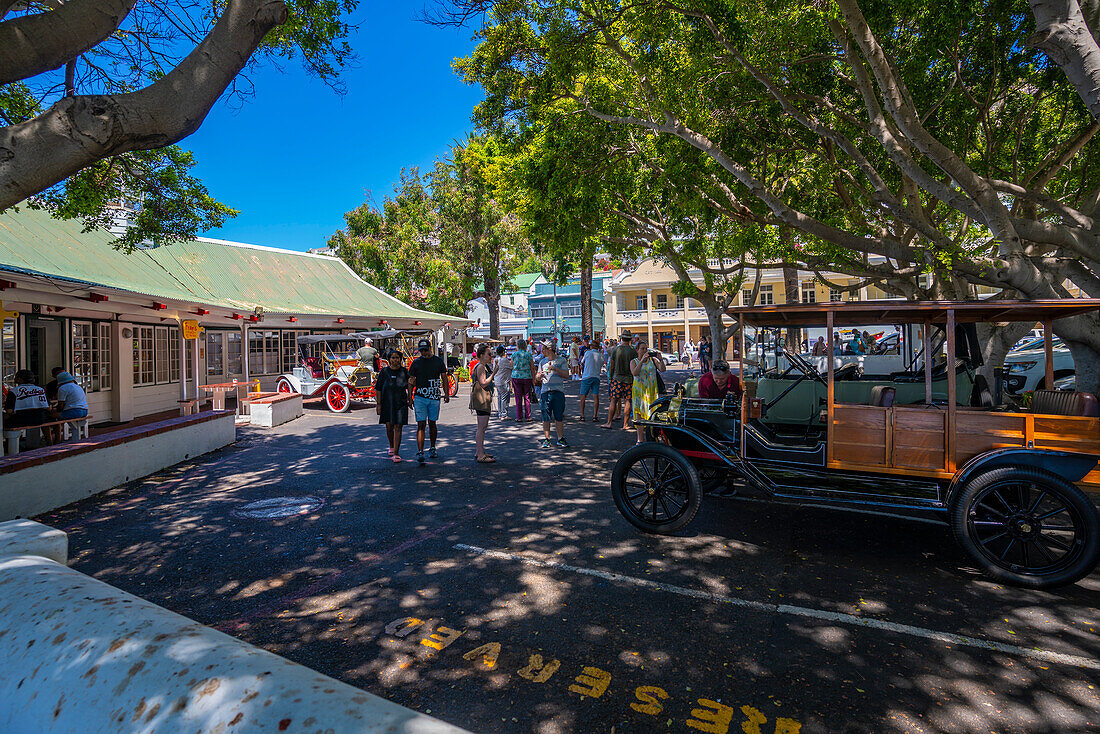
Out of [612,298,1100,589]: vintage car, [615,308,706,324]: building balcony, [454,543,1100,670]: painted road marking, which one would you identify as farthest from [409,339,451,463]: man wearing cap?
[615,308,706,324]: building balcony

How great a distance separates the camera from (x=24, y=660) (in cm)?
201

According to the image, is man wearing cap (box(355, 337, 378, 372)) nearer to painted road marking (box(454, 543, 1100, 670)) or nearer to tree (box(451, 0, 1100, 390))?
tree (box(451, 0, 1100, 390))

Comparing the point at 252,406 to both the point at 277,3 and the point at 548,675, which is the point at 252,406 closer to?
the point at 277,3

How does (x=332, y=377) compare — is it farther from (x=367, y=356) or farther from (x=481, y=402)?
(x=481, y=402)

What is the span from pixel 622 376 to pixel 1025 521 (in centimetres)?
784

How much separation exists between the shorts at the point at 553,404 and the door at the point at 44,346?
1030cm

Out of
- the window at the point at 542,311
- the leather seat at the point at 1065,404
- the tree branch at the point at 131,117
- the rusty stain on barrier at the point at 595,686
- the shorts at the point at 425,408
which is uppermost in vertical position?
the window at the point at 542,311

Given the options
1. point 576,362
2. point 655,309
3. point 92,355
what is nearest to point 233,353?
point 92,355

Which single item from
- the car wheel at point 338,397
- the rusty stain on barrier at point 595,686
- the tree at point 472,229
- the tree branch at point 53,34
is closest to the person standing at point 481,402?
the rusty stain on barrier at point 595,686

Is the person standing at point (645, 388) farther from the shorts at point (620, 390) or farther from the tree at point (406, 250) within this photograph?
the tree at point (406, 250)

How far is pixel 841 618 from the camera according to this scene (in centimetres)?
379

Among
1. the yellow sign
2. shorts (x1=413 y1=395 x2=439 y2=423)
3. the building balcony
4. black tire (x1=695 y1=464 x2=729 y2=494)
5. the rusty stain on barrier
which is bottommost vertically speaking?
the rusty stain on barrier

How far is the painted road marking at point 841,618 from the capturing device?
3.34 metres

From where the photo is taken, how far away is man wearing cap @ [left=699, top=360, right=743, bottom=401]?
656cm
